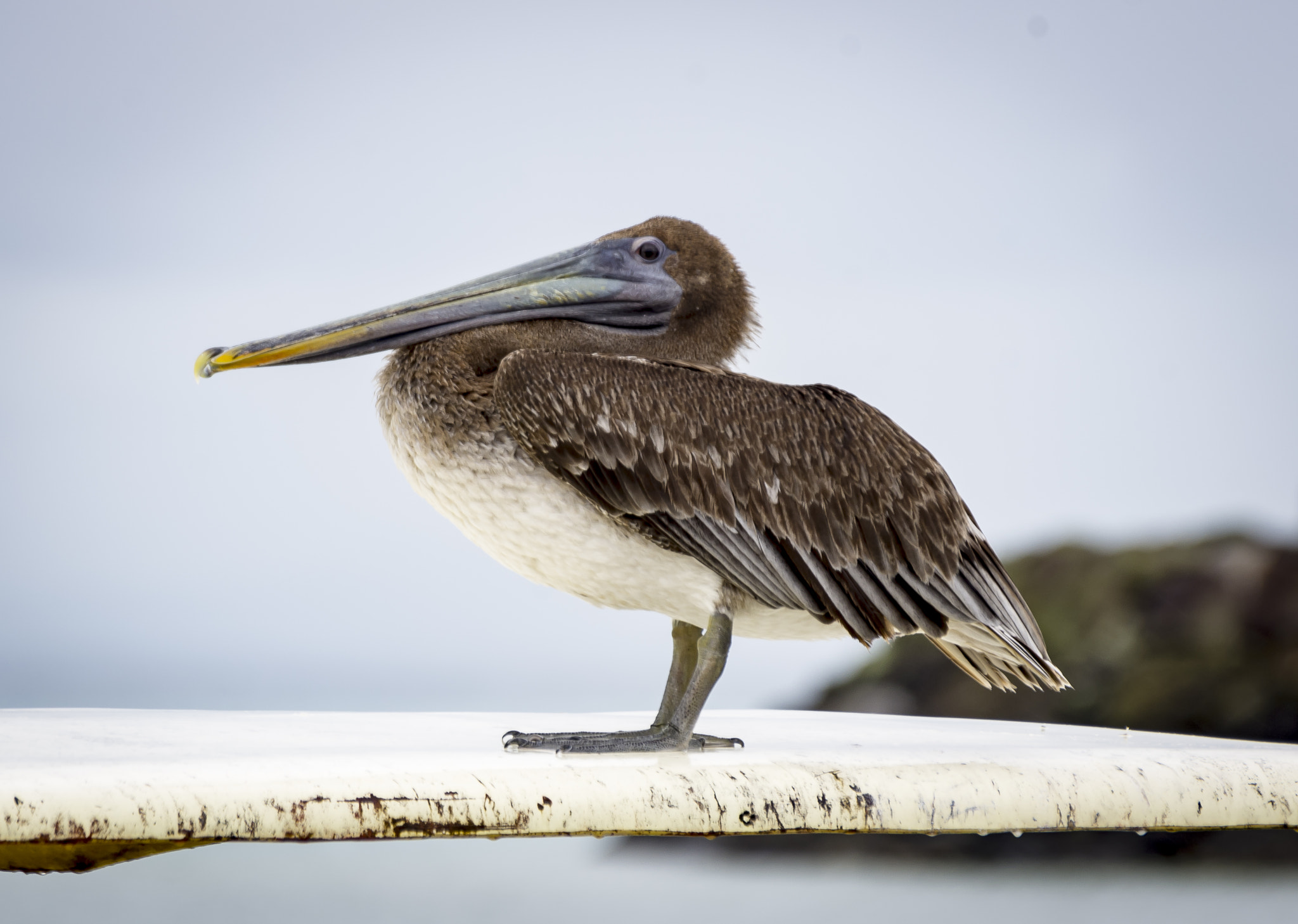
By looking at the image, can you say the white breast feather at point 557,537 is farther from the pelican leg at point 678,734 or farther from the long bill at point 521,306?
the long bill at point 521,306

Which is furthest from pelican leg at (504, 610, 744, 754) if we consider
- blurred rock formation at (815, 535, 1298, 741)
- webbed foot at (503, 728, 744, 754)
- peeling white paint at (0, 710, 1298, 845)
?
blurred rock formation at (815, 535, 1298, 741)

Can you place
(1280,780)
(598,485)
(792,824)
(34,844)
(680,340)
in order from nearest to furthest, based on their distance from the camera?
(34,844) < (792,824) < (1280,780) < (598,485) < (680,340)

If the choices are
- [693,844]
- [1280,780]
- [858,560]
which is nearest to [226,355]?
[858,560]

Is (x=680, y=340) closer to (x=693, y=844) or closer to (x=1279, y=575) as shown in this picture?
(x=693, y=844)

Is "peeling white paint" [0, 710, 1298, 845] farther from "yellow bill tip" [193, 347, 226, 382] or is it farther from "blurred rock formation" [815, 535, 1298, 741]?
"blurred rock formation" [815, 535, 1298, 741]

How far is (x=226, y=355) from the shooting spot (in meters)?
2.96

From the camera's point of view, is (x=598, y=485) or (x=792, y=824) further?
(x=598, y=485)

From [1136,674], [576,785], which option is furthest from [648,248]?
[1136,674]

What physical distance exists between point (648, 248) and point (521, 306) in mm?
335

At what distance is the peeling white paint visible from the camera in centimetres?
199

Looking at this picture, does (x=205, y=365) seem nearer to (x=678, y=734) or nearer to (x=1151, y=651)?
(x=678, y=734)

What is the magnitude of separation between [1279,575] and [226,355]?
6.00 m

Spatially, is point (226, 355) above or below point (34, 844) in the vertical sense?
above

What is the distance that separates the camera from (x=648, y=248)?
10.4ft
